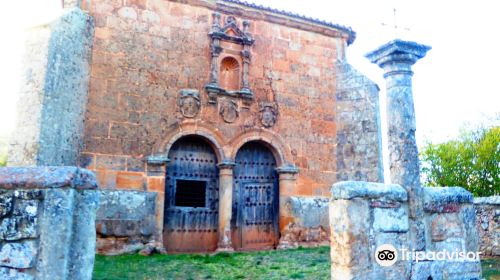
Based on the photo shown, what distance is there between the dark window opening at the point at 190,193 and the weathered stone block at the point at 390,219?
5063mm

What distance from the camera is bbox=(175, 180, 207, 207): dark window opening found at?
859 cm

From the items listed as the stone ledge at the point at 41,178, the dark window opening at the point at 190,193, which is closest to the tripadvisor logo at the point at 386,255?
the stone ledge at the point at 41,178

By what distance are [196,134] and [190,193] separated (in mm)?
1280

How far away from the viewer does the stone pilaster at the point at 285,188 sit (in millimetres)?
9102

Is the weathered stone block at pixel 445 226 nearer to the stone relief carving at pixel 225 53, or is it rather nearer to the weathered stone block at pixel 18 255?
the weathered stone block at pixel 18 255

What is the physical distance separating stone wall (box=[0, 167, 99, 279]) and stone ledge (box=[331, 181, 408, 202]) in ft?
7.90

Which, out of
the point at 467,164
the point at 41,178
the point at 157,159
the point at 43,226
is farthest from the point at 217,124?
the point at 467,164

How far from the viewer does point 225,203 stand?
8578mm

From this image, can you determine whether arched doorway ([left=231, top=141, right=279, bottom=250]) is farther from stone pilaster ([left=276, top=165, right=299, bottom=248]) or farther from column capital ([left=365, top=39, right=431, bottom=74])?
column capital ([left=365, top=39, right=431, bottom=74])

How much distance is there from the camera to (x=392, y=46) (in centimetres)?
486

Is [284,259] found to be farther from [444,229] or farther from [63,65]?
[63,65]

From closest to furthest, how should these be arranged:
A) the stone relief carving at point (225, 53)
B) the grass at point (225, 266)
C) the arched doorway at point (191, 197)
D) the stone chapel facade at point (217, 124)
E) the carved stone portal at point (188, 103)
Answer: the grass at point (225, 266)
the stone chapel facade at point (217, 124)
the arched doorway at point (191, 197)
the carved stone portal at point (188, 103)
the stone relief carving at point (225, 53)

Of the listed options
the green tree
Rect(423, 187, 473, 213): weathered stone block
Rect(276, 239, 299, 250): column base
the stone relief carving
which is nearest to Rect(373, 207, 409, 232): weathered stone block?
Rect(423, 187, 473, 213): weathered stone block

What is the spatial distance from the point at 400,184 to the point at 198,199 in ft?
16.4
